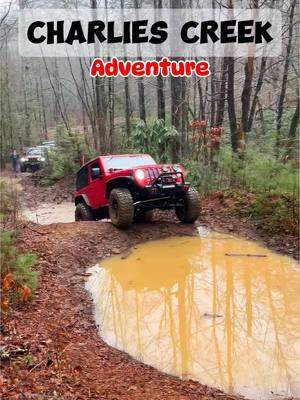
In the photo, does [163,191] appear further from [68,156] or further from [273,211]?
[68,156]

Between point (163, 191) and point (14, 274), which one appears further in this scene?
point (163, 191)

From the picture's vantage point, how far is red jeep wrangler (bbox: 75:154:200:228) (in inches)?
323

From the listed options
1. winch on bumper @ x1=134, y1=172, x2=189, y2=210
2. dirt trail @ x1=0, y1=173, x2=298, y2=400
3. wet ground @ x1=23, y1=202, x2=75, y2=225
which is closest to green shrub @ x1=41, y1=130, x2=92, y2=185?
wet ground @ x1=23, y1=202, x2=75, y2=225

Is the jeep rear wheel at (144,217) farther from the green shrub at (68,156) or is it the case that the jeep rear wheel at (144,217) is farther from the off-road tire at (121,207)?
the green shrub at (68,156)

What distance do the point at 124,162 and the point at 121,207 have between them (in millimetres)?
1656

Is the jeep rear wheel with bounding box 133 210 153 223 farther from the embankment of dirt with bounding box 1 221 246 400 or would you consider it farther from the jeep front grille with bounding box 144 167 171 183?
the embankment of dirt with bounding box 1 221 246 400

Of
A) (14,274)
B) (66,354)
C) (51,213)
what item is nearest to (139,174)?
(14,274)

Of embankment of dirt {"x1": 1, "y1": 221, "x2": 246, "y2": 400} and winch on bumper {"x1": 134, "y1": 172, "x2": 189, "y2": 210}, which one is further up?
winch on bumper {"x1": 134, "y1": 172, "x2": 189, "y2": 210}

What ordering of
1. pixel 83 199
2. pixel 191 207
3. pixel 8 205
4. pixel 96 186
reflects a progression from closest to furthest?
pixel 8 205, pixel 191 207, pixel 96 186, pixel 83 199

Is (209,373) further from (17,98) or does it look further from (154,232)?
(17,98)

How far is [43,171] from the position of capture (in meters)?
22.0

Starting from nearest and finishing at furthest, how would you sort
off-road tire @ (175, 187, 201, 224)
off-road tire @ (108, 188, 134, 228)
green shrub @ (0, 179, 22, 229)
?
1. green shrub @ (0, 179, 22, 229)
2. off-road tire @ (108, 188, 134, 228)
3. off-road tire @ (175, 187, 201, 224)

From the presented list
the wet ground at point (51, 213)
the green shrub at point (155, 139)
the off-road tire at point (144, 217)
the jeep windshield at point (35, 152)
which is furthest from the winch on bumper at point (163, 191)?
the jeep windshield at point (35, 152)

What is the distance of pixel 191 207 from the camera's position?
29.0 feet
